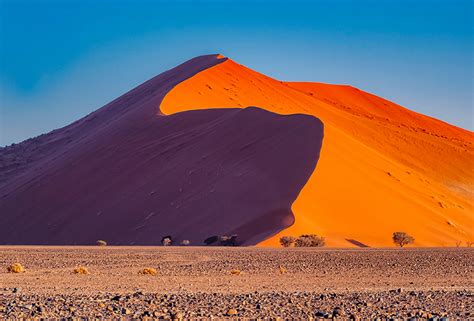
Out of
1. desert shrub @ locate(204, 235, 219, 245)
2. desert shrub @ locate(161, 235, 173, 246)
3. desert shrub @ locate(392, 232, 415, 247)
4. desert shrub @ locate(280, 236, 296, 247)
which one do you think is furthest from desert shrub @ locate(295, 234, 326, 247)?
desert shrub @ locate(161, 235, 173, 246)

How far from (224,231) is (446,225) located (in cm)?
1315

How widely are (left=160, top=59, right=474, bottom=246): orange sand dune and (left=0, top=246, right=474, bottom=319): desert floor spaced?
1043 centimetres

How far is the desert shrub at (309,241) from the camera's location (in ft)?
118

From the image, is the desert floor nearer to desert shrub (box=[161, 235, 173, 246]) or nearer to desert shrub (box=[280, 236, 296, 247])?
desert shrub (box=[280, 236, 296, 247])

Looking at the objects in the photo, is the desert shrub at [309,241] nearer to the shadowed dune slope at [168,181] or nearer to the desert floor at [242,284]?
the shadowed dune slope at [168,181]

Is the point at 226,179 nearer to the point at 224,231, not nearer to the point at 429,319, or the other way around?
the point at 224,231

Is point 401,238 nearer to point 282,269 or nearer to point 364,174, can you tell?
point 364,174

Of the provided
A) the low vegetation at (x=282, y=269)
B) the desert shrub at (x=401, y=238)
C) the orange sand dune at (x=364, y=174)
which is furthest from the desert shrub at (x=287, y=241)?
the low vegetation at (x=282, y=269)

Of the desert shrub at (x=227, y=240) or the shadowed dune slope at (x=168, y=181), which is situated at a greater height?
the shadowed dune slope at (x=168, y=181)

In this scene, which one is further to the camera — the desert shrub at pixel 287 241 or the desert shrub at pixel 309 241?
the desert shrub at pixel 287 241

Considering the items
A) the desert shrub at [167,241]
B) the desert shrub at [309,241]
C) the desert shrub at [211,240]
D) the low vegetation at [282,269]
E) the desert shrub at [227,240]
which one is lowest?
the desert shrub at [309,241]

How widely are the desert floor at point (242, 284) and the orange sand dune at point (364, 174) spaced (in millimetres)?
10435

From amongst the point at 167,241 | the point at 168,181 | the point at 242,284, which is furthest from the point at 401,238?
the point at 242,284

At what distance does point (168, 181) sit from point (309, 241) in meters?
18.0
